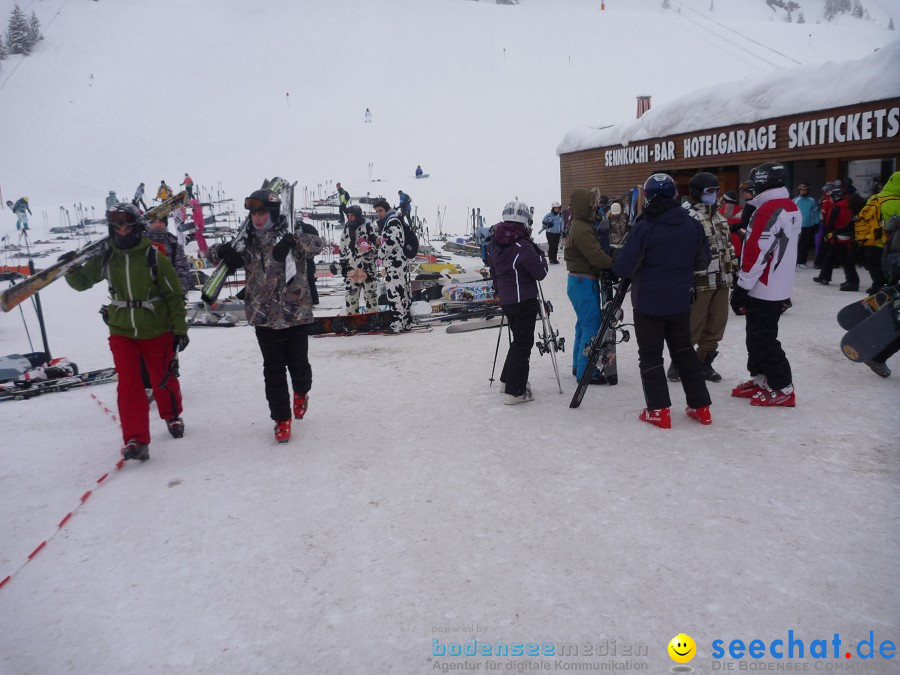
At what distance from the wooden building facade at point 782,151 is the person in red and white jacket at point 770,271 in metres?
7.69

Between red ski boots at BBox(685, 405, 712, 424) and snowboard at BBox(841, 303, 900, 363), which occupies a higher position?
snowboard at BBox(841, 303, 900, 363)

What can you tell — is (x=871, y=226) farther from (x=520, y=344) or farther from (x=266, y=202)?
(x=266, y=202)

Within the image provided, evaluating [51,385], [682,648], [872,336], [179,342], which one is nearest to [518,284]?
[179,342]

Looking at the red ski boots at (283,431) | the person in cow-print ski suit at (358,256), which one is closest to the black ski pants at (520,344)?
the red ski boots at (283,431)

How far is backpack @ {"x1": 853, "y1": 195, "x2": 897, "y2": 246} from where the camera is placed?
9.52 m

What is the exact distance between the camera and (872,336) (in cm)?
593

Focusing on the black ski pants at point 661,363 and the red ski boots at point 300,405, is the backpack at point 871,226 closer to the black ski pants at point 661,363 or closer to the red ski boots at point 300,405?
the black ski pants at point 661,363

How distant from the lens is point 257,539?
3623 millimetres

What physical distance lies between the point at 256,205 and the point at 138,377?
1551mm

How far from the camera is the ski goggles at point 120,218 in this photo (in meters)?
4.73

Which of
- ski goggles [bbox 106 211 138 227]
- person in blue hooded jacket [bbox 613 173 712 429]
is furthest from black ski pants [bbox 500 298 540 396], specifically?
ski goggles [bbox 106 211 138 227]

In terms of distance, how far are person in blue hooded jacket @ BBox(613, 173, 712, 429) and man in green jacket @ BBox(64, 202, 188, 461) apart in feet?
11.5

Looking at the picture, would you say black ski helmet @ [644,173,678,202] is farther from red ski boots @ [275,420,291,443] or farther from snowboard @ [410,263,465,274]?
snowboard @ [410,263,465,274]

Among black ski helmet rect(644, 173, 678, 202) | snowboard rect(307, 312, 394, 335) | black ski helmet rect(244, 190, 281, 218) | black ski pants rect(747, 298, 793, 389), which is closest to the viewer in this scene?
black ski helmet rect(644, 173, 678, 202)
